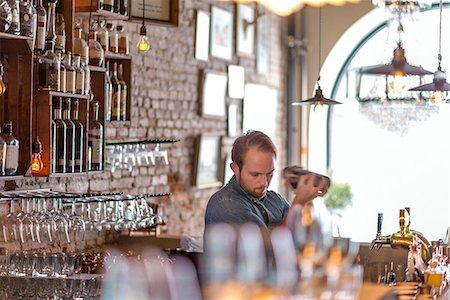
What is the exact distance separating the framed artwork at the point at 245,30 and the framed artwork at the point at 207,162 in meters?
1.18

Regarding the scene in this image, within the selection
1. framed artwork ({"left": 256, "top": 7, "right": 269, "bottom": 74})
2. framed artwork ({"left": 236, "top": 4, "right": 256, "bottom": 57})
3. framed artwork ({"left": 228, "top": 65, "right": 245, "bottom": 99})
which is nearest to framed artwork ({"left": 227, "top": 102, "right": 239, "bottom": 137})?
framed artwork ({"left": 228, "top": 65, "right": 245, "bottom": 99})

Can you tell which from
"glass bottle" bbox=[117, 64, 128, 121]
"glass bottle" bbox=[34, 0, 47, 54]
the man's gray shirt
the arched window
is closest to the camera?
the man's gray shirt

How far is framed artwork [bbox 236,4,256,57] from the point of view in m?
10.8

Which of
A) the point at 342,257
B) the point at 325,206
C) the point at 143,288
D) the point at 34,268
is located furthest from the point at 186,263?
the point at 325,206

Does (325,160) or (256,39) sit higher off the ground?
(256,39)

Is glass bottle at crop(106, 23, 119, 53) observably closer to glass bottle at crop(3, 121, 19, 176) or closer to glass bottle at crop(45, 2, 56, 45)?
glass bottle at crop(45, 2, 56, 45)

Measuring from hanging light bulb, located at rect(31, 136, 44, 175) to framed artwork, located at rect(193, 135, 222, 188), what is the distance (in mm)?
3598

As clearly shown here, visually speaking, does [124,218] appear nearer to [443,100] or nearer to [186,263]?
[186,263]

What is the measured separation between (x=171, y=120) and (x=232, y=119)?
5.59ft

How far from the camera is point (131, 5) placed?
7.62m

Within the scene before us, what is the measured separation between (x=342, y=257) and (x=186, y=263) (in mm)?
2596

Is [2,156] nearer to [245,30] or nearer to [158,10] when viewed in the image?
[158,10]

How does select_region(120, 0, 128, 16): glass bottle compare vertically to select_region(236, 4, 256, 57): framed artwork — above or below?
below

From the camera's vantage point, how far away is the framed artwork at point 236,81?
10547mm
